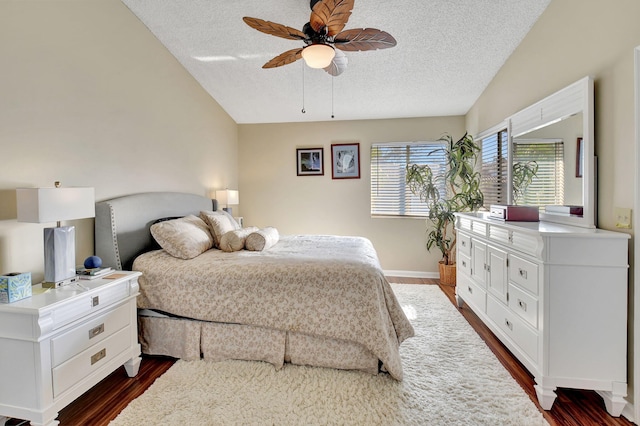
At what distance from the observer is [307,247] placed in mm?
2904

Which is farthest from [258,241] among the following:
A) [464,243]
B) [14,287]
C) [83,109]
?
[464,243]

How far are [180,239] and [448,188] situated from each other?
12.4 feet

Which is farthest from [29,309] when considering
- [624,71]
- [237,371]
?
[624,71]

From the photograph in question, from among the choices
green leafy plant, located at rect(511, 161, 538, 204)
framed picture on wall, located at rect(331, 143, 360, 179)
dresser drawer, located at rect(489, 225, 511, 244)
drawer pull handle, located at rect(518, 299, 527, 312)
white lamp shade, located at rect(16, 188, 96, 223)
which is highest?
framed picture on wall, located at rect(331, 143, 360, 179)

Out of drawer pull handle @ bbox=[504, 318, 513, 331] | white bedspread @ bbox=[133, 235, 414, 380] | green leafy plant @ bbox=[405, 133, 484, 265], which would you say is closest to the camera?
white bedspread @ bbox=[133, 235, 414, 380]

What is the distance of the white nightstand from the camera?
148 cm

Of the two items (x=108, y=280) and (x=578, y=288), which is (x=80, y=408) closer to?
(x=108, y=280)

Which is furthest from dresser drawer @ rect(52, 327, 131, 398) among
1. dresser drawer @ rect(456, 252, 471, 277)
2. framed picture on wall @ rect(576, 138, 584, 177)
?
framed picture on wall @ rect(576, 138, 584, 177)

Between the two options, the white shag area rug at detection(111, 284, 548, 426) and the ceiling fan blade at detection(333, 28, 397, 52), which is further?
the ceiling fan blade at detection(333, 28, 397, 52)

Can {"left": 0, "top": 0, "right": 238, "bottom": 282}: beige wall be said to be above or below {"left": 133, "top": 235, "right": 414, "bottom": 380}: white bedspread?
above

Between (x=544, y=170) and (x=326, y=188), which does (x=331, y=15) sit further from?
(x=326, y=188)

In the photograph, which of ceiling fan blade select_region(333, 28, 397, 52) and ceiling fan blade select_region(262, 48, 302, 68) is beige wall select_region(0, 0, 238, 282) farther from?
ceiling fan blade select_region(333, 28, 397, 52)

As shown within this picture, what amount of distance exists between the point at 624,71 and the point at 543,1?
3.57 ft

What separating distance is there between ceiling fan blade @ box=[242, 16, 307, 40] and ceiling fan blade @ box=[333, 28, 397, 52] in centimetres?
28
